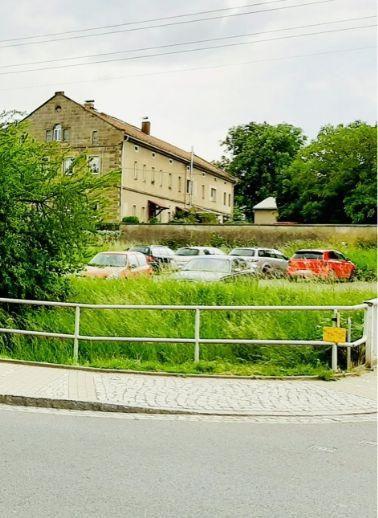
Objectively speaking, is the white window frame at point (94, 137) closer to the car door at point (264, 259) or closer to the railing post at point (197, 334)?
the car door at point (264, 259)

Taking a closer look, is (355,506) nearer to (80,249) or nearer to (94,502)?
(94,502)

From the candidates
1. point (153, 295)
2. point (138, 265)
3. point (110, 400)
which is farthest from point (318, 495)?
point (138, 265)

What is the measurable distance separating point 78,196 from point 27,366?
4782 mm

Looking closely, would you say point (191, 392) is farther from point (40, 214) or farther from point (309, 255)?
point (309, 255)

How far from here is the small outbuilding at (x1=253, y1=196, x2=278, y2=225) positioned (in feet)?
267

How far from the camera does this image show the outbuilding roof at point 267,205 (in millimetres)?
81137

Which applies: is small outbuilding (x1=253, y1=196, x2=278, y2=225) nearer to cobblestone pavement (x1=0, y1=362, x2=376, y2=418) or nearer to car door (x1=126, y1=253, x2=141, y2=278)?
car door (x1=126, y1=253, x2=141, y2=278)

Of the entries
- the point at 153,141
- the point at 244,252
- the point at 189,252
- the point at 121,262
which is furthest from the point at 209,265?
the point at 153,141

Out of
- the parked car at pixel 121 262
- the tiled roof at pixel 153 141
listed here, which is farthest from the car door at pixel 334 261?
the tiled roof at pixel 153 141

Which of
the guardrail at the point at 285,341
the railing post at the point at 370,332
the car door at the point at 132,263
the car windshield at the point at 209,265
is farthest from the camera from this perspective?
the car door at the point at 132,263

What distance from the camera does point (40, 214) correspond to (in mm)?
14570

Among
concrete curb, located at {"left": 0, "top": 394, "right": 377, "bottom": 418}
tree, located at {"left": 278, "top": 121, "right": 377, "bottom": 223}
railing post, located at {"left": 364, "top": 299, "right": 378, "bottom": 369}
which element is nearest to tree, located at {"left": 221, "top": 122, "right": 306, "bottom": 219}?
tree, located at {"left": 278, "top": 121, "right": 377, "bottom": 223}

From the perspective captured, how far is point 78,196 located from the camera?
47.7ft

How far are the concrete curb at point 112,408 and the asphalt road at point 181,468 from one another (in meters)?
0.29
